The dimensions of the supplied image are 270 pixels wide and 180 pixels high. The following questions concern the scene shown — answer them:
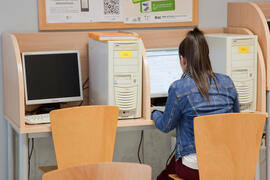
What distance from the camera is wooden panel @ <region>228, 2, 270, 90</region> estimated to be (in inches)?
119

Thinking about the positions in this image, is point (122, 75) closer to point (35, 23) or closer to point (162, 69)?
point (162, 69)

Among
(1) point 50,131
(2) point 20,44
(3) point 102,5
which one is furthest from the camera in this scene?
(3) point 102,5

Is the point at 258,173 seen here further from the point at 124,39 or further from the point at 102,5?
the point at 102,5

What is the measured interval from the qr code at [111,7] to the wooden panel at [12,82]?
2.14 feet

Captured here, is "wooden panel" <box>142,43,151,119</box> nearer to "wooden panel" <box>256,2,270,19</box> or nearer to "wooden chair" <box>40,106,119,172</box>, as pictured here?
"wooden chair" <box>40,106,119,172</box>

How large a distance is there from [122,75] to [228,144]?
746 millimetres

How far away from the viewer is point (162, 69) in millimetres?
3170

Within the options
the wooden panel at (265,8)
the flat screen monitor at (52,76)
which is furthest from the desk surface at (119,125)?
the wooden panel at (265,8)

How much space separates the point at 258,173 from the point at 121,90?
40.1 inches

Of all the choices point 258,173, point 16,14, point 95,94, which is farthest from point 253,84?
point 16,14

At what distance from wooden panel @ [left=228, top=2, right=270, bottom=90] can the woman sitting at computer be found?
62cm

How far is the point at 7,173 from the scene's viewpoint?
3.13 meters

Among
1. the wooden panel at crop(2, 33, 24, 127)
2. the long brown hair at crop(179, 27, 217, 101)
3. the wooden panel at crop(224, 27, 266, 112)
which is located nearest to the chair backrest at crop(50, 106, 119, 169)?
the wooden panel at crop(2, 33, 24, 127)

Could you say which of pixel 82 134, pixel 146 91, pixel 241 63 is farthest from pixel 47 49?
pixel 241 63
